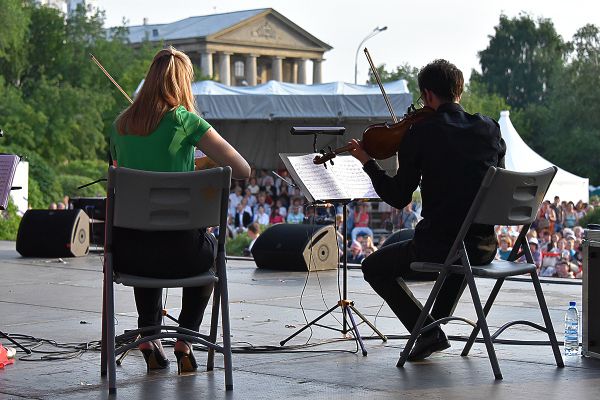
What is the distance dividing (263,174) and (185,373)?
24759mm

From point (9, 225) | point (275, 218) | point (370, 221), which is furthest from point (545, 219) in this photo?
point (9, 225)

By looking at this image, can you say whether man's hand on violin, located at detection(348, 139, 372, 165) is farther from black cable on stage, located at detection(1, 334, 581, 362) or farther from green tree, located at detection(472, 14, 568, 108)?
green tree, located at detection(472, 14, 568, 108)

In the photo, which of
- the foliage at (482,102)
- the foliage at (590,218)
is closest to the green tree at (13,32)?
the foliage at (590,218)

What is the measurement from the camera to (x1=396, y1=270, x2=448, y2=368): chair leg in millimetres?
6484

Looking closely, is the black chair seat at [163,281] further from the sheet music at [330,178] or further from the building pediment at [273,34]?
the building pediment at [273,34]

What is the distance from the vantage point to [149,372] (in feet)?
21.4

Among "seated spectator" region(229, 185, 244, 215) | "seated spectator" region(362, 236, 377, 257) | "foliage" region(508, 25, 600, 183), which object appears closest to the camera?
"seated spectator" region(362, 236, 377, 257)

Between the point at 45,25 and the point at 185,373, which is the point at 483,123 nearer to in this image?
the point at 185,373

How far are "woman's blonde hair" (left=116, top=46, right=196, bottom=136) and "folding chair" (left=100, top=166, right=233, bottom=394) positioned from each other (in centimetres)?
51

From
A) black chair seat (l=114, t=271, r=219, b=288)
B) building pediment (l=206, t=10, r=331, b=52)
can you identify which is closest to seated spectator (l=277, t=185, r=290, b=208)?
black chair seat (l=114, t=271, r=219, b=288)

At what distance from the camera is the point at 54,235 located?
51.3ft

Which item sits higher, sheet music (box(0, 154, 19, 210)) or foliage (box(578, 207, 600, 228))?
sheet music (box(0, 154, 19, 210))

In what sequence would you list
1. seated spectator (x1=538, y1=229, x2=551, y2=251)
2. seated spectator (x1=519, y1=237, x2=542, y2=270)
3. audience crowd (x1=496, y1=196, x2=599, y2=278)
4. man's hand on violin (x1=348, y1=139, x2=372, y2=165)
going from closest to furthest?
man's hand on violin (x1=348, y1=139, x2=372, y2=165)
audience crowd (x1=496, y1=196, x2=599, y2=278)
seated spectator (x1=519, y1=237, x2=542, y2=270)
seated spectator (x1=538, y1=229, x2=551, y2=251)

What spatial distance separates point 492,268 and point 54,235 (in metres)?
10.0
